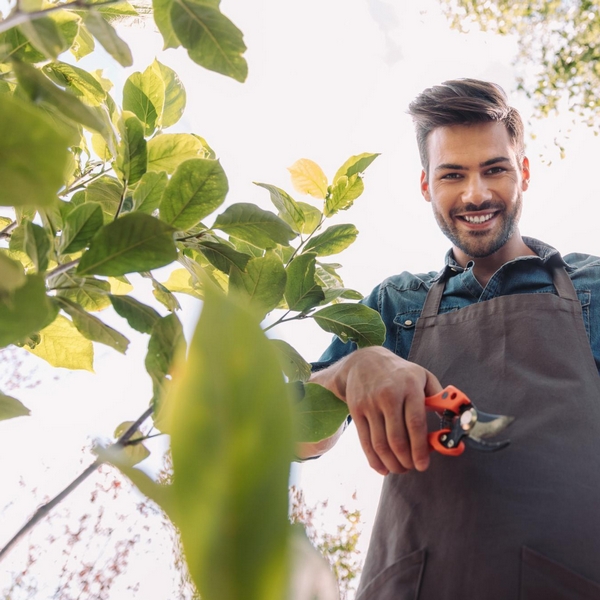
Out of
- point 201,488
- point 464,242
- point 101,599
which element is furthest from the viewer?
point 101,599

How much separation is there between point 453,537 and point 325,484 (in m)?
3.34

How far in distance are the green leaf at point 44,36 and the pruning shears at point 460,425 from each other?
1.33ft

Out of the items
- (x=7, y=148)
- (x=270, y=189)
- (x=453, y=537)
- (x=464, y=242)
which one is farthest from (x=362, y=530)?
(x=7, y=148)

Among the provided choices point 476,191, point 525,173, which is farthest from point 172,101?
point 525,173

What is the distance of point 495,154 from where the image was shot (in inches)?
47.9

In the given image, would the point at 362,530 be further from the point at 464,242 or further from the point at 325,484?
the point at 464,242

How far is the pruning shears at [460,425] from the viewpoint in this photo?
18.1 inches

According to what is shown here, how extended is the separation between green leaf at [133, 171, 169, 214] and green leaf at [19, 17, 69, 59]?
0.11 metres

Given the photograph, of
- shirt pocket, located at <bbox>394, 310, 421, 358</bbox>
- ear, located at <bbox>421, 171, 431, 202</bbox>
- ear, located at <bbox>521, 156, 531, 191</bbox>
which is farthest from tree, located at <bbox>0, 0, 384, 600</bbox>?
ear, located at <bbox>521, 156, 531, 191</bbox>

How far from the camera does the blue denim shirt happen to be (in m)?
0.94

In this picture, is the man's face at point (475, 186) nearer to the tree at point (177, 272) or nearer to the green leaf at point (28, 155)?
the tree at point (177, 272)

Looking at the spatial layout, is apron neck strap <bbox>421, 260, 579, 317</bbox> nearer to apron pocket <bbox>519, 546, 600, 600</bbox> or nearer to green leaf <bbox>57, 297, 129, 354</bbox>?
apron pocket <bbox>519, 546, 600, 600</bbox>

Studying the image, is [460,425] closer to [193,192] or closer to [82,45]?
[193,192]

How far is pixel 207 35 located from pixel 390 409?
390 mm
